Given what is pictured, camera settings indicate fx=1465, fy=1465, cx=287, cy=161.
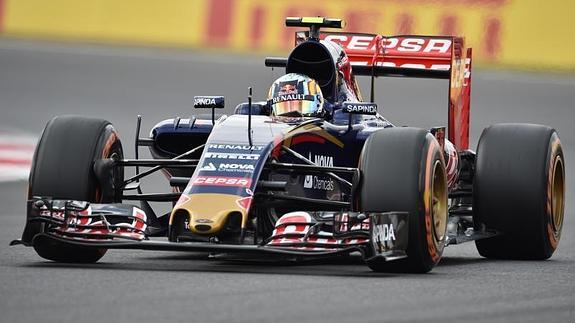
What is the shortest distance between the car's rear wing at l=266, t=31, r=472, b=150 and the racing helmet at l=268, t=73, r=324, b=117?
1.36m

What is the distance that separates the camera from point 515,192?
1197 centimetres

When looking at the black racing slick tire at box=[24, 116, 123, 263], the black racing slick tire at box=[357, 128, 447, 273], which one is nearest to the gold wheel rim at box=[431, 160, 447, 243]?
the black racing slick tire at box=[357, 128, 447, 273]

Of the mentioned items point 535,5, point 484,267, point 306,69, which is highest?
point 535,5

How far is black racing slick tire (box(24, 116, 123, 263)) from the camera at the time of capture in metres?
10.5

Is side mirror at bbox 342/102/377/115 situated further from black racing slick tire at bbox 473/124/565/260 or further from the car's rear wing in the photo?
the car's rear wing

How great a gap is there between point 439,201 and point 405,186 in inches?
34.7

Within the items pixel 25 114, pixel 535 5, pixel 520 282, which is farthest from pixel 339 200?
pixel 535 5

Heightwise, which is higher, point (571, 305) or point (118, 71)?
point (118, 71)

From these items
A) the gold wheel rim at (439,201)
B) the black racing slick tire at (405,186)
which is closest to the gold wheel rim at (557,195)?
the gold wheel rim at (439,201)

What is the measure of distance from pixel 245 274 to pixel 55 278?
4.21 ft

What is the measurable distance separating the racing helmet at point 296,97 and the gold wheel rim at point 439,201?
132 centimetres

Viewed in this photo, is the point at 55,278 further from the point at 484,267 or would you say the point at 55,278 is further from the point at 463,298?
the point at 484,267

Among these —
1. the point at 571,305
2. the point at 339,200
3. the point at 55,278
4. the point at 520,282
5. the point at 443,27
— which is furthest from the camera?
the point at 443,27

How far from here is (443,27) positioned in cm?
2253
